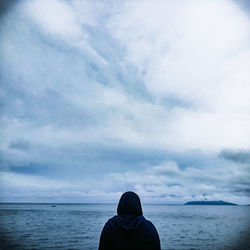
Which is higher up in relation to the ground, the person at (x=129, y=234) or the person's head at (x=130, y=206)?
the person's head at (x=130, y=206)

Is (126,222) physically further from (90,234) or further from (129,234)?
(90,234)

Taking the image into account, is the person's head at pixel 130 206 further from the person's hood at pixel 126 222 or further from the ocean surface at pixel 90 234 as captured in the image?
the ocean surface at pixel 90 234

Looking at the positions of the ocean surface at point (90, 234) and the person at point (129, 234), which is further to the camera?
the ocean surface at point (90, 234)

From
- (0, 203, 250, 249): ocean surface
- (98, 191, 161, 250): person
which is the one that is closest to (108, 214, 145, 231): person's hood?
(98, 191, 161, 250): person

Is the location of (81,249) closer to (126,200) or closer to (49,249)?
(49,249)

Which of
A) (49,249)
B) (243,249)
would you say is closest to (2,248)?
(49,249)

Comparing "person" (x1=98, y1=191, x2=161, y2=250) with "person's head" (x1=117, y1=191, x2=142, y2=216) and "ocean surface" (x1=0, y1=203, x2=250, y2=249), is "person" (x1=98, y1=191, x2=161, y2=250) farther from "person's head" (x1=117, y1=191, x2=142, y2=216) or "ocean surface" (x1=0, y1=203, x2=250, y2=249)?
"ocean surface" (x1=0, y1=203, x2=250, y2=249)

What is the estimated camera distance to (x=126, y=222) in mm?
3416

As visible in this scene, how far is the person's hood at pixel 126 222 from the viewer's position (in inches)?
130

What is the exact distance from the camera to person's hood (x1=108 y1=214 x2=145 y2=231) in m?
3.31

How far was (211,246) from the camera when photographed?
65.9ft

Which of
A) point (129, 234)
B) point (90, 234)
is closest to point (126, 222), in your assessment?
point (129, 234)

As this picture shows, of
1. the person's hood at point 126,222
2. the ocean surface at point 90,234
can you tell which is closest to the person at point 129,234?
the person's hood at point 126,222

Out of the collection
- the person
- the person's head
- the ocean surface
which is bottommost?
the ocean surface
